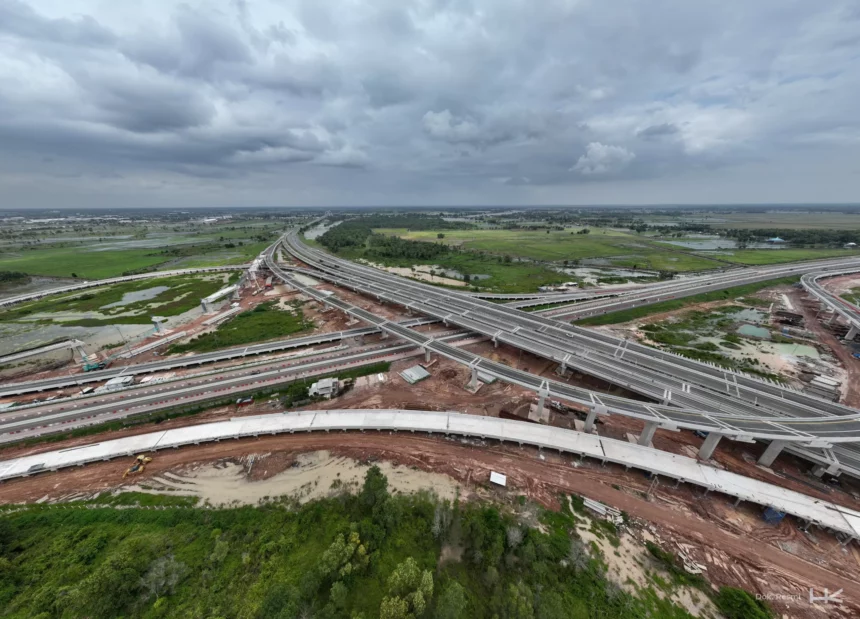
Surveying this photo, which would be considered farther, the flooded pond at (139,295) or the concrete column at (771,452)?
the flooded pond at (139,295)

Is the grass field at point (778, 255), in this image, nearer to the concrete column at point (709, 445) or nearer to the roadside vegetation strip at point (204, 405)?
the concrete column at point (709, 445)

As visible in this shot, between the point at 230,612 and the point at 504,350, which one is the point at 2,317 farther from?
the point at 504,350

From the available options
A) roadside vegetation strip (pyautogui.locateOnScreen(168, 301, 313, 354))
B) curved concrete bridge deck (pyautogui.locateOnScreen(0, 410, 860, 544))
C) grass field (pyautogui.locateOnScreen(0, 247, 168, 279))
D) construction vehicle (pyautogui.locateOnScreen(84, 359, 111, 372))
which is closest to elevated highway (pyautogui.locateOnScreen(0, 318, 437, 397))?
construction vehicle (pyautogui.locateOnScreen(84, 359, 111, 372))

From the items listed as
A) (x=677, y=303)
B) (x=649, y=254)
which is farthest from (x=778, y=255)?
(x=677, y=303)

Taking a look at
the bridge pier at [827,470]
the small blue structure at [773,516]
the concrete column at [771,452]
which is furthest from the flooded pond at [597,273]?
the small blue structure at [773,516]

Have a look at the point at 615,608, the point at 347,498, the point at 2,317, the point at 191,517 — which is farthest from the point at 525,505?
the point at 2,317
